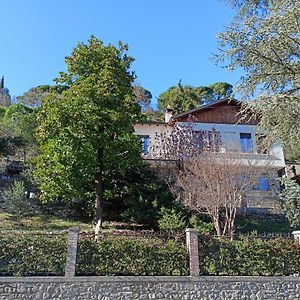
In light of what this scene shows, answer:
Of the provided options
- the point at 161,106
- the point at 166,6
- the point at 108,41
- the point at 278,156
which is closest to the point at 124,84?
the point at 108,41

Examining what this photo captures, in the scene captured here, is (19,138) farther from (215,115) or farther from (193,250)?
(193,250)

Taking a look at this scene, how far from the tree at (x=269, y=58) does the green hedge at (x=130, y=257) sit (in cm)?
514

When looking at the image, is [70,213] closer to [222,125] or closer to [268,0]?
[222,125]

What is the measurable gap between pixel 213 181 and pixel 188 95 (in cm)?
2810

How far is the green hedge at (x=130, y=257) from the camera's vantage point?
10.4 metres

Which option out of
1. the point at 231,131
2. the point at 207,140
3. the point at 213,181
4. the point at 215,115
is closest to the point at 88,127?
the point at 213,181

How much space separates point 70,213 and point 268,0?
1426 cm

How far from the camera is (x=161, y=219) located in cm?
1554

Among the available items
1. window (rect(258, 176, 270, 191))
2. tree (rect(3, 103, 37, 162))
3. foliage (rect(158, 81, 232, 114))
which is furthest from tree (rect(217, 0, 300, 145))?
foliage (rect(158, 81, 232, 114))

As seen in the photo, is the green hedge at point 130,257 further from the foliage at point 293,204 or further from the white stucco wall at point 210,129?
the white stucco wall at point 210,129

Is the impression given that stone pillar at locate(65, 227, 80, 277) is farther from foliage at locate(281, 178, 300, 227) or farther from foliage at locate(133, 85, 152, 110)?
foliage at locate(133, 85, 152, 110)

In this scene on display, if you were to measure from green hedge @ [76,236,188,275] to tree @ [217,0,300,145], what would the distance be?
5.14m

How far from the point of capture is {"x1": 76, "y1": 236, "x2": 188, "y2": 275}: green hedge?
34.2 ft

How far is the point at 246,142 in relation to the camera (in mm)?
24547
